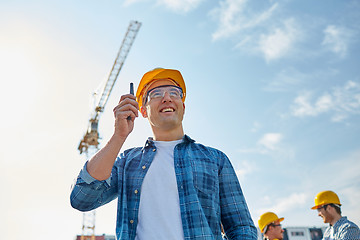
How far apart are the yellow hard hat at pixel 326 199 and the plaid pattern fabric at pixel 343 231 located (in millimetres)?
544

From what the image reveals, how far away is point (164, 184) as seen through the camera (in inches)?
100

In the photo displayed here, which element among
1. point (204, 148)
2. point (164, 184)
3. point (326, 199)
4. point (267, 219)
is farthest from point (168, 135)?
point (267, 219)

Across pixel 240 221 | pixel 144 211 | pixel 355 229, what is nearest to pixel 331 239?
pixel 355 229

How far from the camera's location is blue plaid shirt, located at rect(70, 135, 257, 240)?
238 cm

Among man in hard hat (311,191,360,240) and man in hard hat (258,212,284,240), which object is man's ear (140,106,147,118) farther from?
man in hard hat (258,212,284,240)

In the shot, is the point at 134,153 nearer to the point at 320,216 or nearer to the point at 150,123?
the point at 150,123

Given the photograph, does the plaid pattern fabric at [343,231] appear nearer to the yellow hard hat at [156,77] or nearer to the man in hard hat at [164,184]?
the man in hard hat at [164,184]

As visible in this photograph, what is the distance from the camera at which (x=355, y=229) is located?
6.56 metres

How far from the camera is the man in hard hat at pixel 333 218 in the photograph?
6.57m

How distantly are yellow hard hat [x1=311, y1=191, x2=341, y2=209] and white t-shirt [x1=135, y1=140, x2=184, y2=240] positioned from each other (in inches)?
239

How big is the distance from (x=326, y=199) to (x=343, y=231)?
43.1 inches

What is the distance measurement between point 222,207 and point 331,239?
17.9 feet

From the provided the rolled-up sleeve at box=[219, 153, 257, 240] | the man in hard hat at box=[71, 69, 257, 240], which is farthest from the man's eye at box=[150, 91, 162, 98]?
the rolled-up sleeve at box=[219, 153, 257, 240]

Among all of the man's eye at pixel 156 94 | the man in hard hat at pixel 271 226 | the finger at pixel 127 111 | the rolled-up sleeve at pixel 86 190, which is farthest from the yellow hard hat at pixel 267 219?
the finger at pixel 127 111
